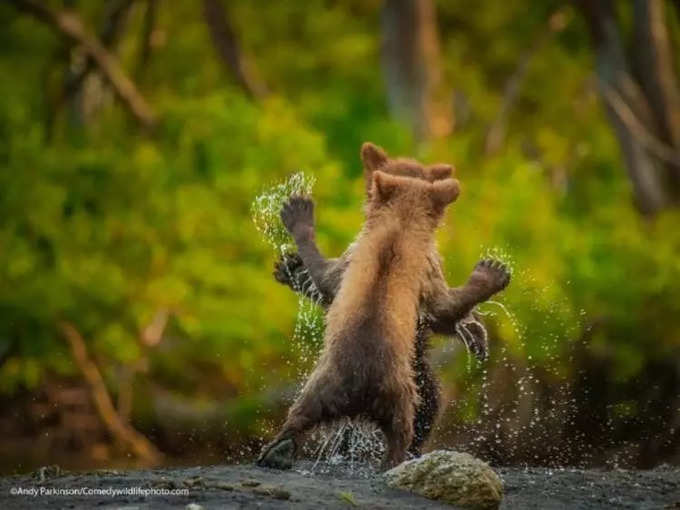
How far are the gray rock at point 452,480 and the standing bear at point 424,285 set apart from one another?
1209 mm

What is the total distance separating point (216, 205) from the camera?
19.8m

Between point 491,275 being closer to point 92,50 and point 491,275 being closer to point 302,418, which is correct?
point 302,418

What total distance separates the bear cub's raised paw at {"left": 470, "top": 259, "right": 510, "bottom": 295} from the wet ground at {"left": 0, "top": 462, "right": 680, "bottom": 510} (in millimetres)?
1199

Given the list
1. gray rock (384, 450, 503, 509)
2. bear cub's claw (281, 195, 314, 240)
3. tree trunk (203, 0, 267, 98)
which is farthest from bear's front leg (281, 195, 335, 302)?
tree trunk (203, 0, 267, 98)

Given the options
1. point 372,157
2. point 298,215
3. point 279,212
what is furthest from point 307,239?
point 372,157

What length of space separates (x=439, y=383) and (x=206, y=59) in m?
22.2

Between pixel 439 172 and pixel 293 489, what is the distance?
2.90 meters

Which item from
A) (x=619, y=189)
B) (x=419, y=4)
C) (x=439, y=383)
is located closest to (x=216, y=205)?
(x=419, y=4)

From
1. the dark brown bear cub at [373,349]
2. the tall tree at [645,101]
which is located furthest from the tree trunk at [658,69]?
the dark brown bear cub at [373,349]

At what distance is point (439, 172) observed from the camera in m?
11.0

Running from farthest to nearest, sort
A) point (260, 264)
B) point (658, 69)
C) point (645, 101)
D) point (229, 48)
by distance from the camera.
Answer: point (229, 48), point (645, 101), point (658, 69), point (260, 264)

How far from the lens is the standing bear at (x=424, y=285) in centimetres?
1043

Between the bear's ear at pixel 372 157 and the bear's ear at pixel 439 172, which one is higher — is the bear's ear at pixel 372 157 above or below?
above

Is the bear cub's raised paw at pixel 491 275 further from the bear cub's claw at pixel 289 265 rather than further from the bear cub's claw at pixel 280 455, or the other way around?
the bear cub's claw at pixel 280 455
